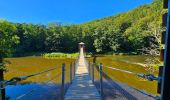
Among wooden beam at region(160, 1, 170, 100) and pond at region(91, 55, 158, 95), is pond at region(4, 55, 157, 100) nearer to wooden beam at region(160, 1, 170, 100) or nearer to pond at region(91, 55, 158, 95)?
pond at region(91, 55, 158, 95)

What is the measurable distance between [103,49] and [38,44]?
12852 mm

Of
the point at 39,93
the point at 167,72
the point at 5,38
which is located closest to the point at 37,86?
the point at 39,93

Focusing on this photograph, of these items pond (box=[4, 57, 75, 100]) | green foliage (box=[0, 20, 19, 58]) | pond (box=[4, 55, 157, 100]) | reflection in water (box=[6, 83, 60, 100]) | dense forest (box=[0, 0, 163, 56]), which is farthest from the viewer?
dense forest (box=[0, 0, 163, 56])

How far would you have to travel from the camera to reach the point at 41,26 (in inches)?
1922

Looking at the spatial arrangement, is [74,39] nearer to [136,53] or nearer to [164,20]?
[136,53]

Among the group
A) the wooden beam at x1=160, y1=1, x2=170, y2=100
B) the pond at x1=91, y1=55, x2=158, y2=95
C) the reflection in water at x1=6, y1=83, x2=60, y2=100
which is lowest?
the pond at x1=91, y1=55, x2=158, y2=95

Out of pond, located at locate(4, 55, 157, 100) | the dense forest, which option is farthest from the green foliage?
the dense forest

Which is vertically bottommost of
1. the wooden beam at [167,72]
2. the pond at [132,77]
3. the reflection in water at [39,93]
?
the pond at [132,77]

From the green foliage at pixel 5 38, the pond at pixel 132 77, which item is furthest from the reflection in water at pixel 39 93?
the green foliage at pixel 5 38

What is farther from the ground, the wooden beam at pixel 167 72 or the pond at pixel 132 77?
the wooden beam at pixel 167 72

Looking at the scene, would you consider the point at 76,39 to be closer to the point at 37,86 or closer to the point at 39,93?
the point at 37,86

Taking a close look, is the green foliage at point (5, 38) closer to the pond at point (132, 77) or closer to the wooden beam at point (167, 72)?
the pond at point (132, 77)

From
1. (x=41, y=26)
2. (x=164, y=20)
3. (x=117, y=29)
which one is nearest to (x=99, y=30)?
(x=117, y=29)

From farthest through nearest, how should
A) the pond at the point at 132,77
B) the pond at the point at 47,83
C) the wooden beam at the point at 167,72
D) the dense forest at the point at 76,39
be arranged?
the dense forest at the point at 76,39 → the pond at the point at 132,77 → the pond at the point at 47,83 → the wooden beam at the point at 167,72
